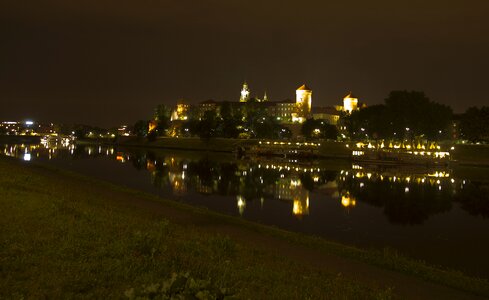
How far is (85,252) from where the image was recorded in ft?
30.4

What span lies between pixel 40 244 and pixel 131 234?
7.08 ft

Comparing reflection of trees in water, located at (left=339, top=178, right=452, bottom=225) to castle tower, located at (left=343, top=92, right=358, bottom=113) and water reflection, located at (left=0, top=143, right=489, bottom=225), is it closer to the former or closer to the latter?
water reflection, located at (left=0, top=143, right=489, bottom=225)

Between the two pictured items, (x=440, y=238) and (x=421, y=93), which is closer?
(x=440, y=238)

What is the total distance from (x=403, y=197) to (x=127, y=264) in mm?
29967

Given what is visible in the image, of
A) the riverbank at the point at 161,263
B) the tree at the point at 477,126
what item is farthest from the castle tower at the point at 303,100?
the riverbank at the point at 161,263

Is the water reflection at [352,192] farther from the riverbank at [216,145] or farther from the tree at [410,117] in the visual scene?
the riverbank at [216,145]

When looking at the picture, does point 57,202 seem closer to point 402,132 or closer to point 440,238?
point 440,238

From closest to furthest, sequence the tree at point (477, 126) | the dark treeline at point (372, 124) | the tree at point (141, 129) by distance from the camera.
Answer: the tree at point (477, 126) < the dark treeline at point (372, 124) < the tree at point (141, 129)

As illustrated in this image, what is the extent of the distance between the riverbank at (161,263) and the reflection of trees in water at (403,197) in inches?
549

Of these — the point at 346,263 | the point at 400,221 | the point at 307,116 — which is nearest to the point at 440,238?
the point at 400,221

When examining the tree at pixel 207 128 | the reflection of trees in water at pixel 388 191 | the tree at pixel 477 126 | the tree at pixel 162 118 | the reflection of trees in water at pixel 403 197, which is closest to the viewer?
the reflection of trees in water at pixel 403 197

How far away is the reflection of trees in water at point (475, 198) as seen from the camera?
30520 mm

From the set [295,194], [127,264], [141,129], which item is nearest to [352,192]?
[295,194]

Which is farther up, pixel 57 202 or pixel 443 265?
pixel 57 202
